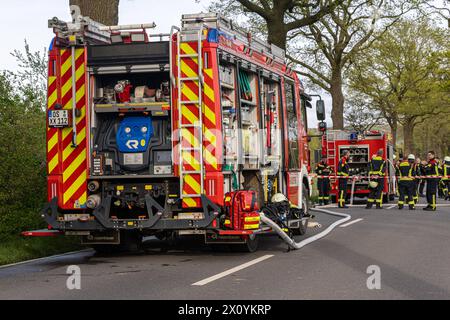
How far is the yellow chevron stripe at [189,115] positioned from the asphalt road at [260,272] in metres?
1.90

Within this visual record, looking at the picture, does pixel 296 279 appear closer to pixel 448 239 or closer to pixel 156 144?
pixel 156 144

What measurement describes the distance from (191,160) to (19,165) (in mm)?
3601

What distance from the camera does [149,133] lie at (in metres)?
11.0

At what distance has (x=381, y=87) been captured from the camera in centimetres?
5256

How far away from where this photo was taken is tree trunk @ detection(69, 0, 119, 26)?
589 inches

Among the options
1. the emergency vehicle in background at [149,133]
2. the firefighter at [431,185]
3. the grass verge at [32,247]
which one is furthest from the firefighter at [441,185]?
the emergency vehicle in background at [149,133]

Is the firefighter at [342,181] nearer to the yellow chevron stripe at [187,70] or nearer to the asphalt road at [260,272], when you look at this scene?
the asphalt road at [260,272]

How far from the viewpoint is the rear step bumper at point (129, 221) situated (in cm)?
1033

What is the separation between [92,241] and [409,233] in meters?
6.56

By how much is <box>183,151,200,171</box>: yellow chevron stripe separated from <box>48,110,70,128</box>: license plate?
1736 millimetres

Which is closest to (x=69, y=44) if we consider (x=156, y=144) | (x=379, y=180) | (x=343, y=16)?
(x=156, y=144)

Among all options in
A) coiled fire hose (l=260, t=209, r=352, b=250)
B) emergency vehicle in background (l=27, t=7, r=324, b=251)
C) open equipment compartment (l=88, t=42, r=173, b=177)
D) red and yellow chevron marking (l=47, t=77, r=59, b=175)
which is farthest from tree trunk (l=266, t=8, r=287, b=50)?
red and yellow chevron marking (l=47, t=77, r=59, b=175)

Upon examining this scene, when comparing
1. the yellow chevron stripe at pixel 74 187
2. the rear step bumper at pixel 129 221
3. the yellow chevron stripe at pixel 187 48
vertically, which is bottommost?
the rear step bumper at pixel 129 221

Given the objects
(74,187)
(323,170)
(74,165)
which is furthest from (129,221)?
(323,170)
